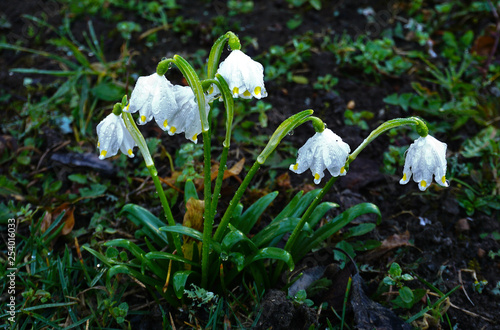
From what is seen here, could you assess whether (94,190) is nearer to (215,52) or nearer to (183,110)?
(183,110)

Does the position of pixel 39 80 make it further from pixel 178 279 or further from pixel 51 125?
pixel 178 279

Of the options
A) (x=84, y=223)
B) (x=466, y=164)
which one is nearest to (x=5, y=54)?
(x=84, y=223)

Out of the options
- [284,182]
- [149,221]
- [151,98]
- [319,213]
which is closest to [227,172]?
[284,182]

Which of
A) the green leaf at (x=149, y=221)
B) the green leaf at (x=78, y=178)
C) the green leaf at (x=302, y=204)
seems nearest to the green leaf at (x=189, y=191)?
the green leaf at (x=149, y=221)

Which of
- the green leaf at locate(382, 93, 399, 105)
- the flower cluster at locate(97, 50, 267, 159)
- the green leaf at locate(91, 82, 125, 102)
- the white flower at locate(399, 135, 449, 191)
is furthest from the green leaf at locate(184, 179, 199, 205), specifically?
the green leaf at locate(382, 93, 399, 105)

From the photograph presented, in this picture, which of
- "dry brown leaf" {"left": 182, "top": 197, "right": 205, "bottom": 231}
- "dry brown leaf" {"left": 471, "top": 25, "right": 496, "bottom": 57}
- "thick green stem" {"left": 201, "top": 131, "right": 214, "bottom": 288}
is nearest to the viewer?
"thick green stem" {"left": 201, "top": 131, "right": 214, "bottom": 288}

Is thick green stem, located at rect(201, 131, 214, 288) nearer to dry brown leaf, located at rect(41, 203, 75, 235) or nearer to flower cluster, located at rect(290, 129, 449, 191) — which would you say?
flower cluster, located at rect(290, 129, 449, 191)
